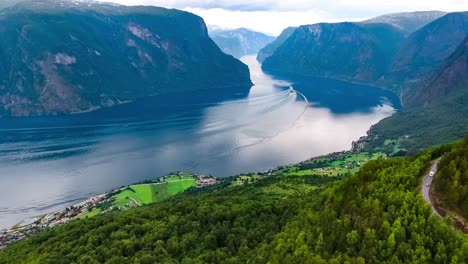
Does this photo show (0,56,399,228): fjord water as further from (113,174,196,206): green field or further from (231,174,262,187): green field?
(231,174,262,187): green field

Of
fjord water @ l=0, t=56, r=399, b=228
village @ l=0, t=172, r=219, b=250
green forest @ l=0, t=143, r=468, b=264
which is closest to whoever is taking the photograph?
green forest @ l=0, t=143, r=468, b=264

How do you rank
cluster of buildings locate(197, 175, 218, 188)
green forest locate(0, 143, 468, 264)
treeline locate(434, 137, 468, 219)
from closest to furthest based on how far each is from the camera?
1. green forest locate(0, 143, 468, 264)
2. treeline locate(434, 137, 468, 219)
3. cluster of buildings locate(197, 175, 218, 188)

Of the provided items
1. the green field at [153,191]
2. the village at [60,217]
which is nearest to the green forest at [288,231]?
the village at [60,217]

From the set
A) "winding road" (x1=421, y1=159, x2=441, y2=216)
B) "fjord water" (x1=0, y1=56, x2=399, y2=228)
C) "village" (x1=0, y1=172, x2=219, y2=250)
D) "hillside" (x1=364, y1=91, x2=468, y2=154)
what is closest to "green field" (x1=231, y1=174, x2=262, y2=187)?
"village" (x1=0, y1=172, x2=219, y2=250)

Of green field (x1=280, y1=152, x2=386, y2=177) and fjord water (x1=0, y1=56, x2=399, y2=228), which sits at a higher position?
green field (x1=280, y1=152, x2=386, y2=177)

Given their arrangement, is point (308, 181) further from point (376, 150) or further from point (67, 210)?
point (376, 150)

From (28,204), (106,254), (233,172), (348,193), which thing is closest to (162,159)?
(233,172)
